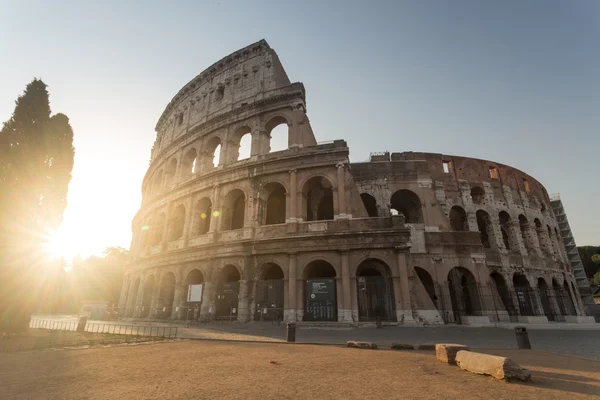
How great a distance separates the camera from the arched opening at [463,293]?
19250 millimetres

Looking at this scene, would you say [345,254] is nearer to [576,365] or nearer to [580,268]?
[576,365]

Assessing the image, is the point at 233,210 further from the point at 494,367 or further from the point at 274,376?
the point at 494,367

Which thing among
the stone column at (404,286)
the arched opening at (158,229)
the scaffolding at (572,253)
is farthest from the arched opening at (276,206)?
the scaffolding at (572,253)

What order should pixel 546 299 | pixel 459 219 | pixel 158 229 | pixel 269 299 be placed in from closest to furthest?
pixel 269 299 < pixel 546 299 < pixel 158 229 < pixel 459 219

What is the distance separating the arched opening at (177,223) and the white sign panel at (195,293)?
537cm

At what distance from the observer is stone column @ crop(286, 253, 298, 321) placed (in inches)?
597

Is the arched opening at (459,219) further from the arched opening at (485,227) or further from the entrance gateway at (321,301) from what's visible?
the entrance gateway at (321,301)

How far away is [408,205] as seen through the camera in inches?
883

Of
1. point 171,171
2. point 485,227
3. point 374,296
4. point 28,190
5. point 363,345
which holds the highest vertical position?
point 171,171

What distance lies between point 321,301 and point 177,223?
44.5 ft

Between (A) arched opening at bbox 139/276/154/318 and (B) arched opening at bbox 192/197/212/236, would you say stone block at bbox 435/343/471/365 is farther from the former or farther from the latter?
(A) arched opening at bbox 139/276/154/318

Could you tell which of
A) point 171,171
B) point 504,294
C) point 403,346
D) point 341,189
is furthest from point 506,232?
point 171,171

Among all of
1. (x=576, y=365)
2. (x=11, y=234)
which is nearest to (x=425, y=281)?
(x=576, y=365)

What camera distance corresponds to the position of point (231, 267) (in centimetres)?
1825
